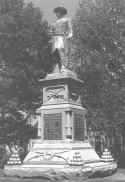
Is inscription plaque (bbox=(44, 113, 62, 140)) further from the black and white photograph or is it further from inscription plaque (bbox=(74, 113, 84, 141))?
the black and white photograph

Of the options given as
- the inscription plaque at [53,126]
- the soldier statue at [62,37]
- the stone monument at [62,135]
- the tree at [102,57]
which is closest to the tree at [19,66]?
the tree at [102,57]

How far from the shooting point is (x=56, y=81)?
17.1m

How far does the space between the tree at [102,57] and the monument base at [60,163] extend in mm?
11607

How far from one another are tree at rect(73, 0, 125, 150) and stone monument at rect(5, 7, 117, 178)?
35.4 feet

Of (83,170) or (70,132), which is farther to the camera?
(70,132)

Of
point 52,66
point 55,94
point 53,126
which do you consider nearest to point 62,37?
point 55,94

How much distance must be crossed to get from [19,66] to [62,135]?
47.2 feet

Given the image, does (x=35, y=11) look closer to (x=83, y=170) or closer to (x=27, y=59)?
(x=27, y=59)

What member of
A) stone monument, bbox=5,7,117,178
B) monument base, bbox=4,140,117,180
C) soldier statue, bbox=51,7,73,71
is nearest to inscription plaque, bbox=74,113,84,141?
stone monument, bbox=5,7,117,178

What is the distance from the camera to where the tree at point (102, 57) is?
92.5ft

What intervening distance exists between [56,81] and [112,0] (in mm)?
16870

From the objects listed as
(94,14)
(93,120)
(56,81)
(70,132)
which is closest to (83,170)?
(70,132)

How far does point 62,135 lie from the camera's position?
16156 millimetres

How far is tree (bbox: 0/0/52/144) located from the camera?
28766mm
